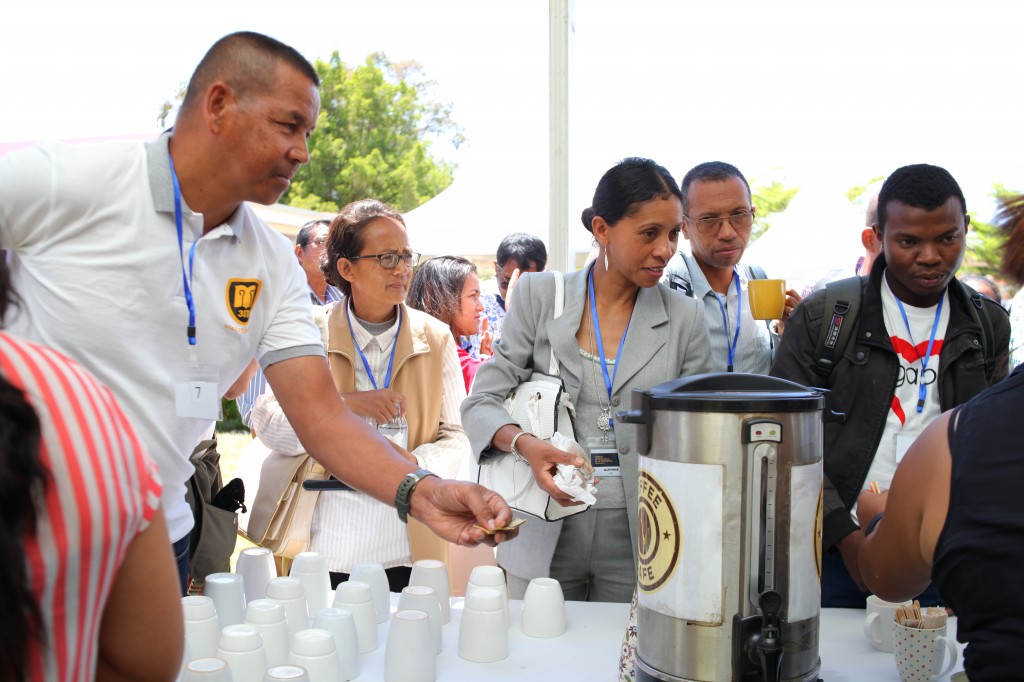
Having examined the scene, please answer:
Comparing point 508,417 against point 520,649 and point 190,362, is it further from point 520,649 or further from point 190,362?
point 190,362

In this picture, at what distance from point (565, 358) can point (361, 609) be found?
0.98 m

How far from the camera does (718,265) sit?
3004mm

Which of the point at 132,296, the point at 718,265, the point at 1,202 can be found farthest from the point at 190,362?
the point at 718,265

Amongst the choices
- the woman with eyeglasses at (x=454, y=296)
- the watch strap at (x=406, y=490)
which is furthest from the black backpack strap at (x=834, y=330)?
the woman with eyeglasses at (x=454, y=296)

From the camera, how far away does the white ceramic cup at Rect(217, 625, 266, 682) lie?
1.53 metres

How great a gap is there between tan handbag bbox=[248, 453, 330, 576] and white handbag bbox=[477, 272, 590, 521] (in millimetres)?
768

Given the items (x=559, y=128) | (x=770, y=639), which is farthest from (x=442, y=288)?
(x=770, y=639)

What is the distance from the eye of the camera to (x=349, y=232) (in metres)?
3.29

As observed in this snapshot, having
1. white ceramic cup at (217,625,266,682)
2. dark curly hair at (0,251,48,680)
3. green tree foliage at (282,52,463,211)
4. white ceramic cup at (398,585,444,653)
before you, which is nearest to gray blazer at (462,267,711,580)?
white ceramic cup at (398,585,444,653)

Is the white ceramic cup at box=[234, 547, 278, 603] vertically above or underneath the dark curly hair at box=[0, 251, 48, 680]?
underneath

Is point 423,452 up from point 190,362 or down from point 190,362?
down

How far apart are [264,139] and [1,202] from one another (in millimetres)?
545

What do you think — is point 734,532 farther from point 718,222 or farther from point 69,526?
point 718,222

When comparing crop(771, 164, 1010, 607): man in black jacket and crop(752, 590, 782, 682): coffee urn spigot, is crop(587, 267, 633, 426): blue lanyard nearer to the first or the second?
crop(771, 164, 1010, 607): man in black jacket
